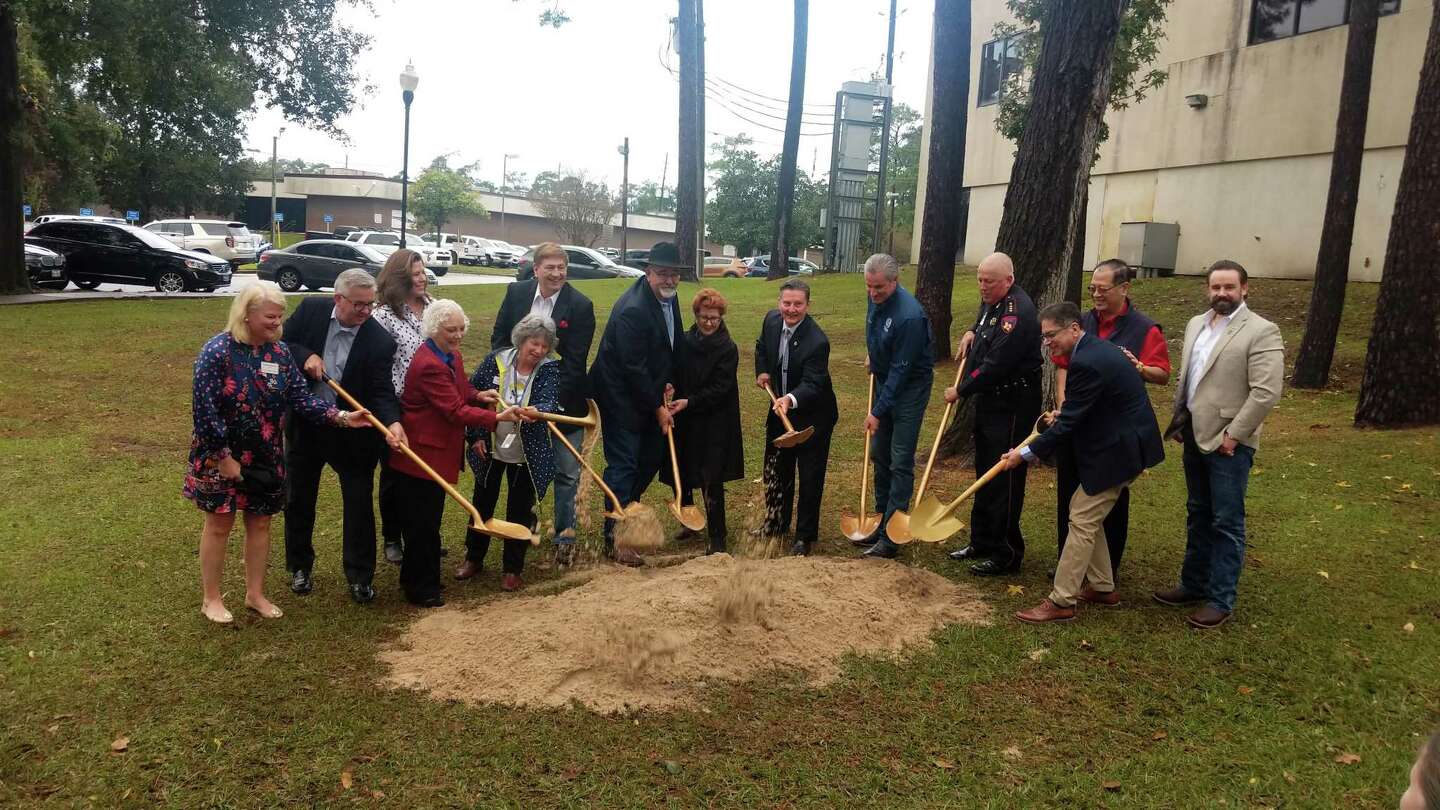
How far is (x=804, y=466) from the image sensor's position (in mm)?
A: 6656

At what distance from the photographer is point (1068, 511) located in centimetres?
580

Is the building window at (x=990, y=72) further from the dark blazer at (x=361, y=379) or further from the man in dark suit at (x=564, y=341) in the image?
the dark blazer at (x=361, y=379)

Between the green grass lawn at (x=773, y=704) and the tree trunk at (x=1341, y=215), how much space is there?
20.1 ft

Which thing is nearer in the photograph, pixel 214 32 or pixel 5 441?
pixel 5 441

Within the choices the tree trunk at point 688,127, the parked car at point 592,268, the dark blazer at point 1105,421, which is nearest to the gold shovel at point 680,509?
the dark blazer at point 1105,421

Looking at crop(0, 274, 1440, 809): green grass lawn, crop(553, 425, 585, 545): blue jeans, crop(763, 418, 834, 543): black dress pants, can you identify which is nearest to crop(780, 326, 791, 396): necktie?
crop(763, 418, 834, 543): black dress pants

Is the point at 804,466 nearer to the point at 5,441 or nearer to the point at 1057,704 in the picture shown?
the point at 1057,704

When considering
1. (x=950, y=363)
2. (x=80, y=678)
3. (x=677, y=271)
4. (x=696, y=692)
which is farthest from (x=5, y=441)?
(x=950, y=363)

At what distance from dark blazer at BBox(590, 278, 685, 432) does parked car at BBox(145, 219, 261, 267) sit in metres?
32.5

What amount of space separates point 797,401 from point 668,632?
2.09 metres

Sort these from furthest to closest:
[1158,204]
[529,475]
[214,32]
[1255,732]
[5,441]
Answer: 1. [1158,204]
2. [214,32]
3. [5,441]
4. [529,475]
5. [1255,732]

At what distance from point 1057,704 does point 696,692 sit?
1530mm

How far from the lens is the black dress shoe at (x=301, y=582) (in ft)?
18.5

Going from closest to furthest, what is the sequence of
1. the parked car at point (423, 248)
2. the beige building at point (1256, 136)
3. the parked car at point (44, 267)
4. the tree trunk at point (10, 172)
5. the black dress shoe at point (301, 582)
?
the black dress shoe at point (301, 582)
the beige building at point (1256, 136)
the tree trunk at point (10, 172)
the parked car at point (44, 267)
the parked car at point (423, 248)
